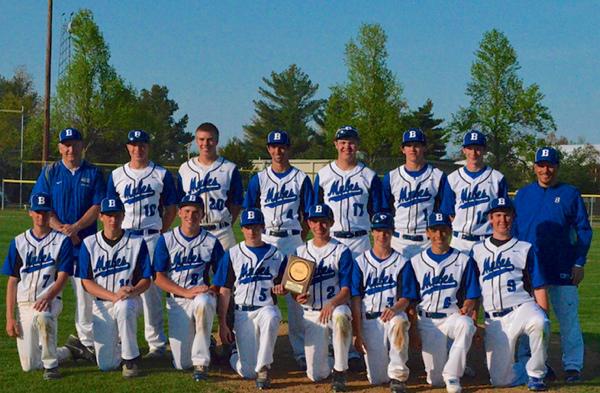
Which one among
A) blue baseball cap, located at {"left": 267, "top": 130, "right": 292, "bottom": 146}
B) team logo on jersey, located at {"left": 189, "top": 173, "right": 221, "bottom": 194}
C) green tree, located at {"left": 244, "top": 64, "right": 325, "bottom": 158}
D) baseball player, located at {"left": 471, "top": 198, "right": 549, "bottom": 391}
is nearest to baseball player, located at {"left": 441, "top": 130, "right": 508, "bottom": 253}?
baseball player, located at {"left": 471, "top": 198, "right": 549, "bottom": 391}

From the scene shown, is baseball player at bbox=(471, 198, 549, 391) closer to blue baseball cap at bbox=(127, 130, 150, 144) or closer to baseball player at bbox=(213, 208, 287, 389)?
baseball player at bbox=(213, 208, 287, 389)

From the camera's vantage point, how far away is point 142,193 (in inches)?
271

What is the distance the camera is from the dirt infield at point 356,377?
6.01m

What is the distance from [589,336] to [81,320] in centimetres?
526

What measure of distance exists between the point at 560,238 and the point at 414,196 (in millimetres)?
1256

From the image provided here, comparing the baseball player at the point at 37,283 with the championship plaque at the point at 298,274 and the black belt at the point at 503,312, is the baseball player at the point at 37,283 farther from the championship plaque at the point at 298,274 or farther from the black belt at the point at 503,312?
the black belt at the point at 503,312

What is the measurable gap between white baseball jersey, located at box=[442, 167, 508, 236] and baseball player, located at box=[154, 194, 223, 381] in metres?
2.06

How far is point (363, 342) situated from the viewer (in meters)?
6.17

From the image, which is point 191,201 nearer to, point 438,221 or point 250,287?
point 250,287

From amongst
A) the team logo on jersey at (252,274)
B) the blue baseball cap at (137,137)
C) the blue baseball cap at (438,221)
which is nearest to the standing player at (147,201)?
the blue baseball cap at (137,137)

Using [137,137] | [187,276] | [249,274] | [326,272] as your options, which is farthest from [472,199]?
[137,137]

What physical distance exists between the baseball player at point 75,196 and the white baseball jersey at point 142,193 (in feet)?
0.56

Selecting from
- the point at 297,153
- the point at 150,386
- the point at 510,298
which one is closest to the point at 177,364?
the point at 150,386

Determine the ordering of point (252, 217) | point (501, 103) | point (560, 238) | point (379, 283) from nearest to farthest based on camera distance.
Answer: point (379, 283) < point (252, 217) < point (560, 238) < point (501, 103)
